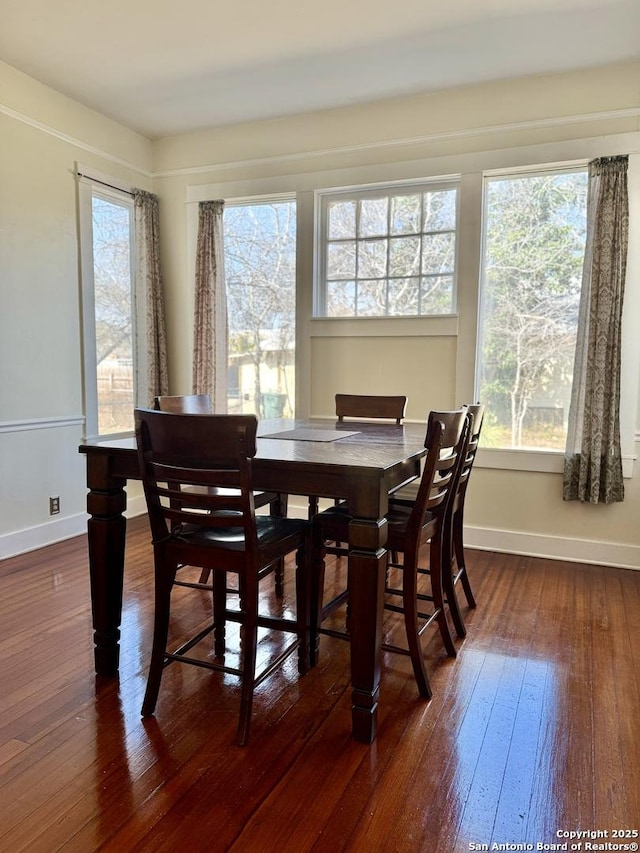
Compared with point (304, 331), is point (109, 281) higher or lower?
higher

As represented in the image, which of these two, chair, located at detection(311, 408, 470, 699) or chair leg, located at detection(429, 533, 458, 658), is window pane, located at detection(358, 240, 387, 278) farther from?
chair leg, located at detection(429, 533, 458, 658)

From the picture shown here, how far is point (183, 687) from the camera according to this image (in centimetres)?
207

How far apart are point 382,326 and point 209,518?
2435 millimetres

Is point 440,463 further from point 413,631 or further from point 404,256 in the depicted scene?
point 404,256

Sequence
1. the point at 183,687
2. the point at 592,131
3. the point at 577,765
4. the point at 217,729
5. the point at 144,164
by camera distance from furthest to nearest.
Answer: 1. the point at 144,164
2. the point at 592,131
3. the point at 183,687
4. the point at 217,729
5. the point at 577,765

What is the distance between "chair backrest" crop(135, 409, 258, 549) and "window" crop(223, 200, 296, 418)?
96.5 inches

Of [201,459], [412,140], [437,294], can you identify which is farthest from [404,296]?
[201,459]

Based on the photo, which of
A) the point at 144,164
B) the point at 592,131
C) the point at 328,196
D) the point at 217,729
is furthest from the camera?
the point at 144,164

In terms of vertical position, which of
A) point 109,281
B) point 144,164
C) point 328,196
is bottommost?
point 109,281

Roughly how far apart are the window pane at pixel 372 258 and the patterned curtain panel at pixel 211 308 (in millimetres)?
1061

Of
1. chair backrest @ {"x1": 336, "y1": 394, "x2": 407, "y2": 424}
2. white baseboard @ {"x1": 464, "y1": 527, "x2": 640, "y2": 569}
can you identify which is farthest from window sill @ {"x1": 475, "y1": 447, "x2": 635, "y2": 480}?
chair backrest @ {"x1": 336, "y1": 394, "x2": 407, "y2": 424}

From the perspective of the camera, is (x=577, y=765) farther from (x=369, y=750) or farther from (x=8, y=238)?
(x=8, y=238)

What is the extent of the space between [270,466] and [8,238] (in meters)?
2.57

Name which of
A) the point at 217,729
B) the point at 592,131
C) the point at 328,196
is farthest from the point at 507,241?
the point at 217,729
